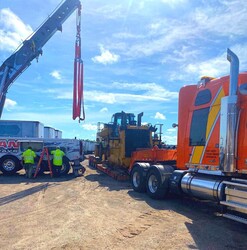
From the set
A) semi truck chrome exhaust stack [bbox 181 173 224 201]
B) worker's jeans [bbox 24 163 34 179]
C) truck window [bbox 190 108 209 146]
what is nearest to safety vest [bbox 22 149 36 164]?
worker's jeans [bbox 24 163 34 179]

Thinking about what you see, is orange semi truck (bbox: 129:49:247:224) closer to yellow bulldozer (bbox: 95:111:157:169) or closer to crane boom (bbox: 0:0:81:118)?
yellow bulldozer (bbox: 95:111:157:169)

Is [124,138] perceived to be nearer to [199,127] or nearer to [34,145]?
[34,145]

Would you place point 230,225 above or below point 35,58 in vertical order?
below

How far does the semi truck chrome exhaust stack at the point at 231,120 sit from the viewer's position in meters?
6.67

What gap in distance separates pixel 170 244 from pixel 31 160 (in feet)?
36.9

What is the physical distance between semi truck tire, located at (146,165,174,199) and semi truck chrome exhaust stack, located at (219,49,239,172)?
304 centimetres

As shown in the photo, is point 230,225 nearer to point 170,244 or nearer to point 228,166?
point 228,166

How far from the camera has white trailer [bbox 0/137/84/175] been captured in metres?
16.3

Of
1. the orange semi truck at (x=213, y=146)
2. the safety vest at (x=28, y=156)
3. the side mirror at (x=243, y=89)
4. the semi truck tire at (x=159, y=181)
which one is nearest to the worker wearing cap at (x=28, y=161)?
the safety vest at (x=28, y=156)

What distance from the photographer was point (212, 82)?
25.6 ft

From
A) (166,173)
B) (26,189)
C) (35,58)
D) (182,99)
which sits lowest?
(26,189)

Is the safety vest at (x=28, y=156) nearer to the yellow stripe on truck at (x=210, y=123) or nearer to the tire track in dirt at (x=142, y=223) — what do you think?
the tire track in dirt at (x=142, y=223)

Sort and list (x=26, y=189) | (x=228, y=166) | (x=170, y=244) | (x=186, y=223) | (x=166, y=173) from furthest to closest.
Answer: (x=26, y=189) → (x=166, y=173) → (x=186, y=223) → (x=228, y=166) → (x=170, y=244)

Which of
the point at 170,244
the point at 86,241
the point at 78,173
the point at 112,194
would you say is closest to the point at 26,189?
the point at 112,194
